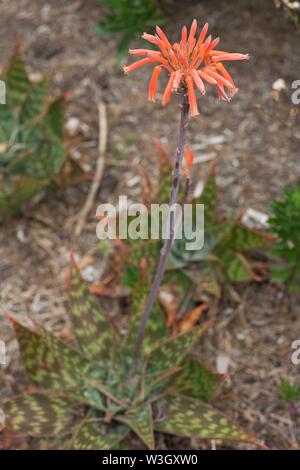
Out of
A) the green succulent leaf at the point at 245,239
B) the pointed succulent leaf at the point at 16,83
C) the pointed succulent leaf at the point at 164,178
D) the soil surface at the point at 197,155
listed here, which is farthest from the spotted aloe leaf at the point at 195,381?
the pointed succulent leaf at the point at 16,83

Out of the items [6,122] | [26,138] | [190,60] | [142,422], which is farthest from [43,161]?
[190,60]

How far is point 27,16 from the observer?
4375mm

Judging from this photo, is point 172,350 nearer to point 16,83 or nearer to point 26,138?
point 26,138

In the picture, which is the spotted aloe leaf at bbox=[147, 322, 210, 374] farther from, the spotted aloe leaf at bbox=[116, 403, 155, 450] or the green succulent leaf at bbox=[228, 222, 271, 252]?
the green succulent leaf at bbox=[228, 222, 271, 252]

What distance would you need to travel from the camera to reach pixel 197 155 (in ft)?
11.7

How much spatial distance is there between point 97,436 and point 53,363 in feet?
1.14

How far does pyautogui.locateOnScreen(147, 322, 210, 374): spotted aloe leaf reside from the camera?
8.32 feet

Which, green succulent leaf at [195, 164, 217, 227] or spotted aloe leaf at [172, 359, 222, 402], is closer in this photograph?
spotted aloe leaf at [172, 359, 222, 402]

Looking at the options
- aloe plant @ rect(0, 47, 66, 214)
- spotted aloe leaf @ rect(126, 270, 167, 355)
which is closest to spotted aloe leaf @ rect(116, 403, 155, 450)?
spotted aloe leaf @ rect(126, 270, 167, 355)

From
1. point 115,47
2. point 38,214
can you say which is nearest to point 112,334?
point 38,214

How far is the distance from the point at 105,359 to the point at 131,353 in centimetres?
11

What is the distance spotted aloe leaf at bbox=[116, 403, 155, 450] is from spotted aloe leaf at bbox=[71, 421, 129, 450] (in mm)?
48

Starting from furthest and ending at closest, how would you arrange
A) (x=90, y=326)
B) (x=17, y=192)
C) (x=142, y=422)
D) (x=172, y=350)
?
(x=17, y=192)
(x=90, y=326)
(x=172, y=350)
(x=142, y=422)

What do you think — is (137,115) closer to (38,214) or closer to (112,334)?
(38,214)
